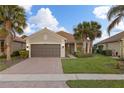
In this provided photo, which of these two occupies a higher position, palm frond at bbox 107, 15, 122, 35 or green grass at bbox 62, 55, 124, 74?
palm frond at bbox 107, 15, 122, 35

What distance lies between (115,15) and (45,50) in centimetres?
1758

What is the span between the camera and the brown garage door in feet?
114

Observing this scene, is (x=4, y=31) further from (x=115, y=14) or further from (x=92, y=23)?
(x=92, y=23)

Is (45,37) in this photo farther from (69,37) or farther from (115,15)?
(115,15)

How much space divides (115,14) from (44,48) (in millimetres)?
17798

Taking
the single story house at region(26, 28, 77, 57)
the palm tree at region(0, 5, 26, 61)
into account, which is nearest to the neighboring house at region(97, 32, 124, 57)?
the single story house at region(26, 28, 77, 57)

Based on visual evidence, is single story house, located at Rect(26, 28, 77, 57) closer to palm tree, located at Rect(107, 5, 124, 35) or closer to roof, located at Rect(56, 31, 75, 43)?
roof, located at Rect(56, 31, 75, 43)

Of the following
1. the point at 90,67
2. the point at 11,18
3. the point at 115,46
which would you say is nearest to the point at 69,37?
the point at 115,46

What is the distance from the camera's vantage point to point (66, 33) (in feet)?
158

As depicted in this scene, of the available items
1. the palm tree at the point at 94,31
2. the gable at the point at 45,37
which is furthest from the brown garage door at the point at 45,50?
the palm tree at the point at 94,31

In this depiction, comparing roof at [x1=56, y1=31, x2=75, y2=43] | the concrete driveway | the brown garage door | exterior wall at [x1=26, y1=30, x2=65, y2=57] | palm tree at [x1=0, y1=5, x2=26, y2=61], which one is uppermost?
palm tree at [x1=0, y1=5, x2=26, y2=61]

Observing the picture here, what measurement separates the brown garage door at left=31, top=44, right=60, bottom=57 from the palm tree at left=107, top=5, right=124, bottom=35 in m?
16.4

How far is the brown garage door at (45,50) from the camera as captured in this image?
114ft

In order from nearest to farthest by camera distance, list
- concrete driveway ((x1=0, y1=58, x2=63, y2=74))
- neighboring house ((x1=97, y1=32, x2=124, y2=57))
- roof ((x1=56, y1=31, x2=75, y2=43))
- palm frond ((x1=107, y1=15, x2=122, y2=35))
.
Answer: concrete driveway ((x1=0, y1=58, x2=63, y2=74)) < palm frond ((x1=107, y1=15, x2=122, y2=35)) < neighboring house ((x1=97, y1=32, x2=124, y2=57)) < roof ((x1=56, y1=31, x2=75, y2=43))
